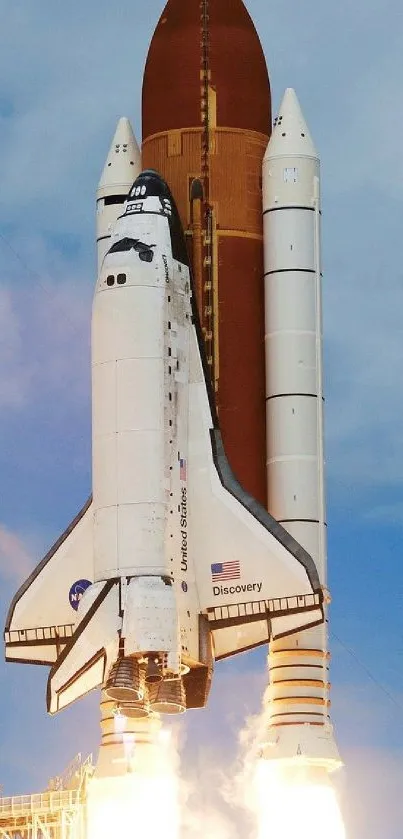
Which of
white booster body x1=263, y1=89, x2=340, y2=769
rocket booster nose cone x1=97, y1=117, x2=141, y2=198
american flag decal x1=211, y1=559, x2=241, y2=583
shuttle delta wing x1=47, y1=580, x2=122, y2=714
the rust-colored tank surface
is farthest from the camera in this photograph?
rocket booster nose cone x1=97, y1=117, x2=141, y2=198

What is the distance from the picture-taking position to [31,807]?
3475 cm

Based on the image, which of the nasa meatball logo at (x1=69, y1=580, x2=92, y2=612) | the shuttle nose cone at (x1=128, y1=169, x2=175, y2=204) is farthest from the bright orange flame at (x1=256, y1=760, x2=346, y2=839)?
the shuttle nose cone at (x1=128, y1=169, x2=175, y2=204)

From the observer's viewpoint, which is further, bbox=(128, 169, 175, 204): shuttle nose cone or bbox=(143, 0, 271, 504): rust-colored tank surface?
bbox=(143, 0, 271, 504): rust-colored tank surface

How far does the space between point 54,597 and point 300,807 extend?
11.8 feet

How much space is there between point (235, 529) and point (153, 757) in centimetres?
260

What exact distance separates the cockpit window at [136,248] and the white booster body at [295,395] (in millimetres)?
1964

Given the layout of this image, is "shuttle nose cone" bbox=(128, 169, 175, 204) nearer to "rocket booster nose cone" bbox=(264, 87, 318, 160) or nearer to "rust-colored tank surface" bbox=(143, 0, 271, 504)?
"rust-colored tank surface" bbox=(143, 0, 271, 504)

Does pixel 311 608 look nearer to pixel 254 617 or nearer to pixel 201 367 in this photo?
pixel 254 617

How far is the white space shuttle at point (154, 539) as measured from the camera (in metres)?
29.1

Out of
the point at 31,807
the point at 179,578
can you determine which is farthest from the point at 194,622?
the point at 31,807

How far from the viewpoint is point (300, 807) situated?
3028 centimetres

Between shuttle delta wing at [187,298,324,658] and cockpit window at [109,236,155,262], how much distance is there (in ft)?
3.90

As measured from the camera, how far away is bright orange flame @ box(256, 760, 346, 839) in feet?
99.2

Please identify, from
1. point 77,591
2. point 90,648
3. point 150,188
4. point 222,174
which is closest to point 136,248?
point 150,188
